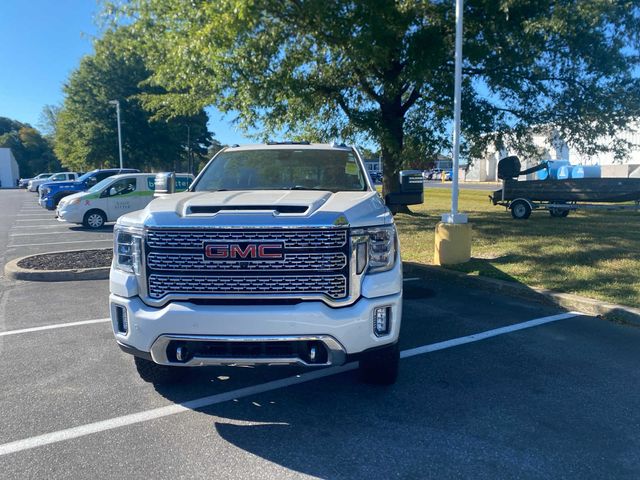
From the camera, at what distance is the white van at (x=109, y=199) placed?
1520 centimetres

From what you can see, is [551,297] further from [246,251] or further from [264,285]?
[246,251]

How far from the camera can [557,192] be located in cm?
1534

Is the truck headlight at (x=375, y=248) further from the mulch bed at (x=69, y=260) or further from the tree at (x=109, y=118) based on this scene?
the tree at (x=109, y=118)

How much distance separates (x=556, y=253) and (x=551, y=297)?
273 cm

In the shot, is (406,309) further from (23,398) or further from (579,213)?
(579,213)

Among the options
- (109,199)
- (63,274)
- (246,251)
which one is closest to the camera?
(246,251)

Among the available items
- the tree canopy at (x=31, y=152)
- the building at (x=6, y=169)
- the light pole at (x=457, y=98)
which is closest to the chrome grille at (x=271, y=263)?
the light pole at (x=457, y=98)

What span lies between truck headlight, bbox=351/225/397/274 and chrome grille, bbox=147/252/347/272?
13cm

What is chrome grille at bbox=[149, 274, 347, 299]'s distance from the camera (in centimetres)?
329

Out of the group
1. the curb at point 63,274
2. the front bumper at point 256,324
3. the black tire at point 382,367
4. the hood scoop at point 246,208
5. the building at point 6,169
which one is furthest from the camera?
the building at point 6,169

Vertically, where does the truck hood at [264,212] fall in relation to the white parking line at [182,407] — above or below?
above

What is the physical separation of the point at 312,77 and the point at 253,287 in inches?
466

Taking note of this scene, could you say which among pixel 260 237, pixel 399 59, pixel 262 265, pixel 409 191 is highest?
pixel 399 59

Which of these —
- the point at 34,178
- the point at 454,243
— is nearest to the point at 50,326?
the point at 454,243
